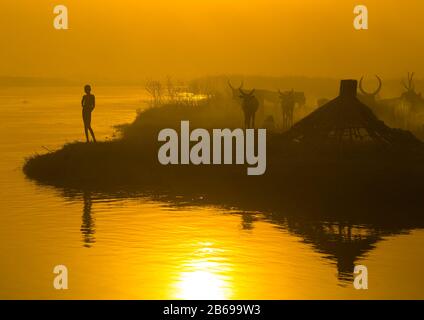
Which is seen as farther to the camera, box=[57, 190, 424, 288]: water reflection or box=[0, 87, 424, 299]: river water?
box=[57, 190, 424, 288]: water reflection

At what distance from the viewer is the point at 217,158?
3328 centimetres

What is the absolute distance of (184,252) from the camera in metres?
21.1

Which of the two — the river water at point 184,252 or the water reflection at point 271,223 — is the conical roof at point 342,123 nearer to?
the water reflection at point 271,223

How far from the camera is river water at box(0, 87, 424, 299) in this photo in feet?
59.7

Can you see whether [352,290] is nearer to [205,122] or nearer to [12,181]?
[12,181]

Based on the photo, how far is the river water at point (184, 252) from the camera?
18.2m

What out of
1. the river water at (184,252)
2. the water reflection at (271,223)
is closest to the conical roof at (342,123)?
the water reflection at (271,223)

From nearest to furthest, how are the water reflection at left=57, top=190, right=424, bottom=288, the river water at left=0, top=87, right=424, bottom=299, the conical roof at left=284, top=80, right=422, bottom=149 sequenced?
the river water at left=0, top=87, right=424, bottom=299 → the water reflection at left=57, top=190, right=424, bottom=288 → the conical roof at left=284, top=80, right=422, bottom=149

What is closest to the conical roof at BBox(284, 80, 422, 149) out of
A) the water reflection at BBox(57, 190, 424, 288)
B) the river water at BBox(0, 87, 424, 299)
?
the water reflection at BBox(57, 190, 424, 288)

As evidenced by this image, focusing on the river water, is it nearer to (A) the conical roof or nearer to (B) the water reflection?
(B) the water reflection

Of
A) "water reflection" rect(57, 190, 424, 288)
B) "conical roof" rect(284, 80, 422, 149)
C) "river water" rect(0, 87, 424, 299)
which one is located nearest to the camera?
"river water" rect(0, 87, 424, 299)

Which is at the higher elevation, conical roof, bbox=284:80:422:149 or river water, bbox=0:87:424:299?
conical roof, bbox=284:80:422:149

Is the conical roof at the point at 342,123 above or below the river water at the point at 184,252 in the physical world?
above
